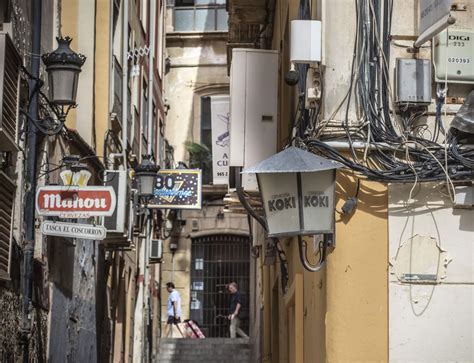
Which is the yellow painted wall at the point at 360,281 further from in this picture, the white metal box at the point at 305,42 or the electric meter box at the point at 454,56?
the electric meter box at the point at 454,56

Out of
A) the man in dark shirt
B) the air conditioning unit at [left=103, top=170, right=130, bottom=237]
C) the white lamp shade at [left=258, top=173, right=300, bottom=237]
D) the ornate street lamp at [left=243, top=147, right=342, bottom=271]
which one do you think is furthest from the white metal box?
the man in dark shirt

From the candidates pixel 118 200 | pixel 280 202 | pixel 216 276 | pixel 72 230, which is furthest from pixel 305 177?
pixel 216 276

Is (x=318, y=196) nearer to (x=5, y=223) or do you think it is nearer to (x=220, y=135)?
(x=5, y=223)

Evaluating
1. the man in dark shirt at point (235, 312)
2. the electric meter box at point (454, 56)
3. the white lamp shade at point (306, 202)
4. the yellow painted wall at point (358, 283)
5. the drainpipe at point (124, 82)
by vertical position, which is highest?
the drainpipe at point (124, 82)

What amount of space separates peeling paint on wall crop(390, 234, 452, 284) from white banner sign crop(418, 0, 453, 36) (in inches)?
69.0

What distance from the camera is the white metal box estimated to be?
995 centimetres

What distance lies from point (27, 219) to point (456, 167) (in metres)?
4.60

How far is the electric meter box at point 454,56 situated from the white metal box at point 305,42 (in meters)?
1.06

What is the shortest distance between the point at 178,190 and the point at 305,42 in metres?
11.7

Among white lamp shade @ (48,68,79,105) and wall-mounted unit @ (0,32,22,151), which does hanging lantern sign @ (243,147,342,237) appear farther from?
white lamp shade @ (48,68,79,105)

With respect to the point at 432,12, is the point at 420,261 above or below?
below

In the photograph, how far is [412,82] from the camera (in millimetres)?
9977

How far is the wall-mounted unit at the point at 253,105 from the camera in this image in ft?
42.5

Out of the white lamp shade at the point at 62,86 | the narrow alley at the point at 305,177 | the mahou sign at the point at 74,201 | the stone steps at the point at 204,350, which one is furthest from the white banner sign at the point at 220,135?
the white lamp shade at the point at 62,86
